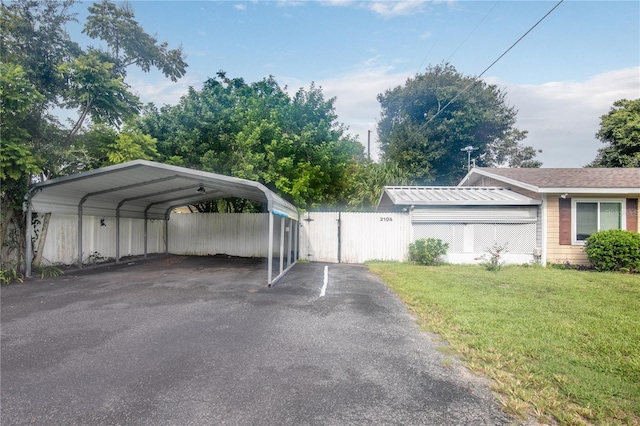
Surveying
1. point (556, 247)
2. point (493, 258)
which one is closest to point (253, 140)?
point (493, 258)

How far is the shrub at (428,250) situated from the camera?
11.1 m

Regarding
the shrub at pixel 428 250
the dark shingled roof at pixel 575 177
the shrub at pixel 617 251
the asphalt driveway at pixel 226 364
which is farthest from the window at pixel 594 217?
the asphalt driveway at pixel 226 364

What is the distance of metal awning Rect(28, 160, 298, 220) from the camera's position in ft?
26.0

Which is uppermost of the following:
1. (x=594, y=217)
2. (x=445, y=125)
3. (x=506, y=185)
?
(x=445, y=125)

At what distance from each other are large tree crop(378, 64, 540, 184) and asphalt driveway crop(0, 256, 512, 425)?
73.4 feet

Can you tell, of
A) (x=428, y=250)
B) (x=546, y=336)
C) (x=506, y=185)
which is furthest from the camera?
(x=506, y=185)

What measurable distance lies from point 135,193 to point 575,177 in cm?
1502

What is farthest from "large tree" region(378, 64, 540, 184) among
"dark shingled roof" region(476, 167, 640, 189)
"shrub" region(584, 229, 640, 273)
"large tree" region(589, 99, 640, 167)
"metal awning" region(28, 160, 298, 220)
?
"metal awning" region(28, 160, 298, 220)

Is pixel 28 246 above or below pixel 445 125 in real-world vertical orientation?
below

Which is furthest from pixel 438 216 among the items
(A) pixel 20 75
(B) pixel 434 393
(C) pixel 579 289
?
(A) pixel 20 75

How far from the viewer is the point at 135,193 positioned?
11031 mm

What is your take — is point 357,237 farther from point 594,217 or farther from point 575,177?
point 575,177

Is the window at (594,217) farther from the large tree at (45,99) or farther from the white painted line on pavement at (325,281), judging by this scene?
the large tree at (45,99)

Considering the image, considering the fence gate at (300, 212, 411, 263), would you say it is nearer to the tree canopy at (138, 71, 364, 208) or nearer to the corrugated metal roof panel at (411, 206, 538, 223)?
the corrugated metal roof panel at (411, 206, 538, 223)
